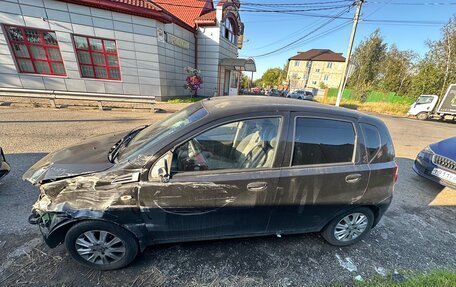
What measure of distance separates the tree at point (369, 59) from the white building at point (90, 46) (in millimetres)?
33314

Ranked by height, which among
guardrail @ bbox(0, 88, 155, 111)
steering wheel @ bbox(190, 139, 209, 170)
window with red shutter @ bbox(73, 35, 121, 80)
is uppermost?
window with red shutter @ bbox(73, 35, 121, 80)

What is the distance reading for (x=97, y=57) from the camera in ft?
37.1

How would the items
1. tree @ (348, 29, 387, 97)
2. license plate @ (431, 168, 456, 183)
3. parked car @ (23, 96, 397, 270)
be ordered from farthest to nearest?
tree @ (348, 29, 387, 97), license plate @ (431, 168, 456, 183), parked car @ (23, 96, 397, 270)

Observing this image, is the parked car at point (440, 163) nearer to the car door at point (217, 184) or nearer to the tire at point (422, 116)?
the car door at point (217, 184)

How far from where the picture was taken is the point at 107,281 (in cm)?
188

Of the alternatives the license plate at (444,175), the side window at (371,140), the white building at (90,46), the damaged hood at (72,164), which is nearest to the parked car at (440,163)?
the license plate at (444,175)

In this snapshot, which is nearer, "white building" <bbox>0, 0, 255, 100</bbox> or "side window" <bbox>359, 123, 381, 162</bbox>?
"side window" <bbox>359, 123, 381, 162</bbox>

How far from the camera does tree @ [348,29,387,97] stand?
110 ft

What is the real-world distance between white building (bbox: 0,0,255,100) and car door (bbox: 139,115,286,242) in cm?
1237

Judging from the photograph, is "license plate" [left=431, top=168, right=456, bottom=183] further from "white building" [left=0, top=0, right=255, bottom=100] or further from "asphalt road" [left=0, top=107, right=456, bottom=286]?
"white building" [left=0, top=0, right=255, bottom=100]

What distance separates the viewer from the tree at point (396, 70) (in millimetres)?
30252

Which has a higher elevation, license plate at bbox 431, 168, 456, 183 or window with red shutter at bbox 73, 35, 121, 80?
window with red shutter at bbox 73, 35, 121, 80

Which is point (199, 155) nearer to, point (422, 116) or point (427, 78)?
point (422, 116)

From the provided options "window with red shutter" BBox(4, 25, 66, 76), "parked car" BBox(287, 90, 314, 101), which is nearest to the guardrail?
"window with red shutter" BBox(4, 25, 66, 76)
